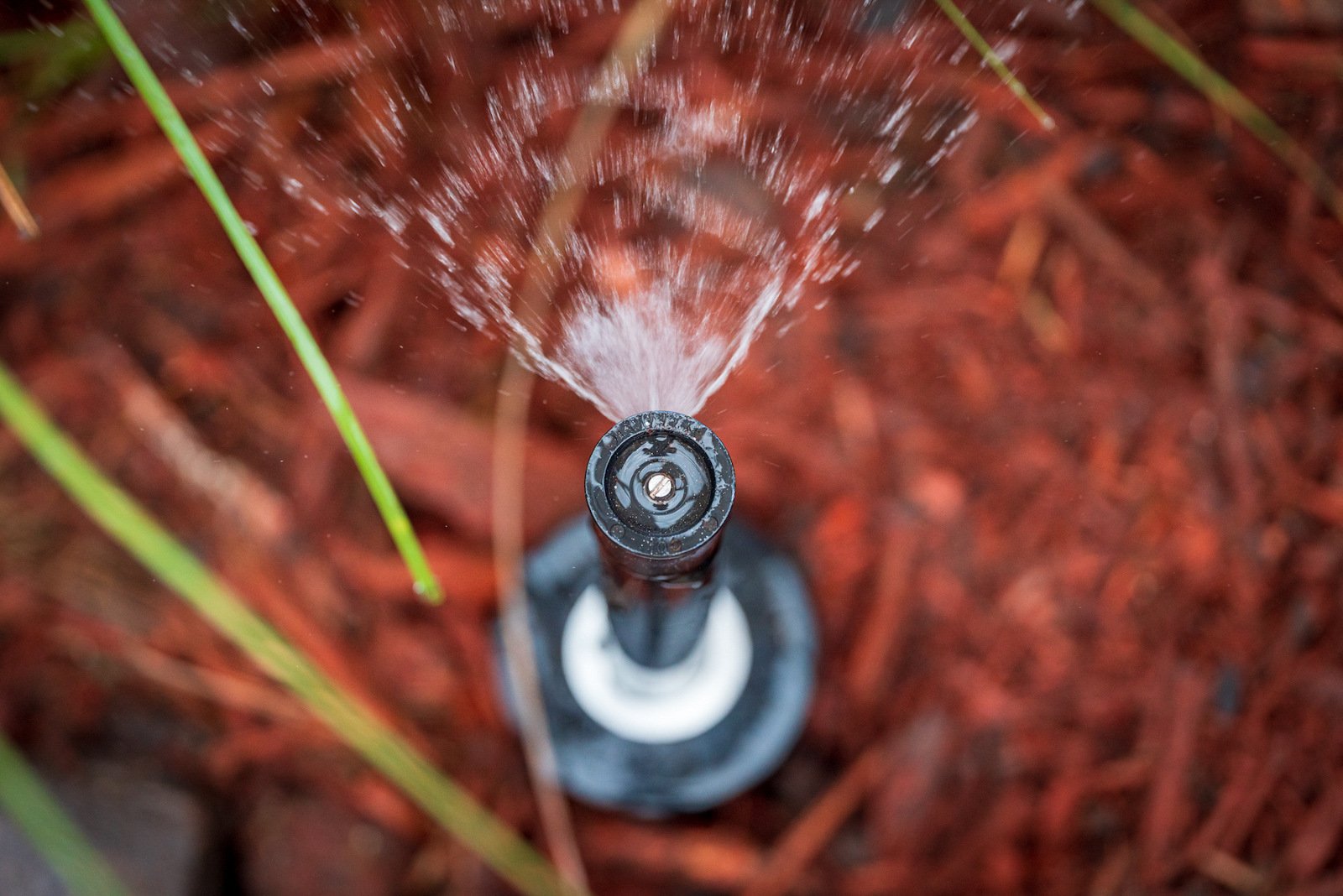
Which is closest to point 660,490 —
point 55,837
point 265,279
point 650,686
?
→ point 265,279

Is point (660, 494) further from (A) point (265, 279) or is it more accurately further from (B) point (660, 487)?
(A) point (265, 279)

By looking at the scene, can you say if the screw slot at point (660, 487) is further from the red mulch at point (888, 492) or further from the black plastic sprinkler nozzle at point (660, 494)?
the red mulch at point (888, 492)

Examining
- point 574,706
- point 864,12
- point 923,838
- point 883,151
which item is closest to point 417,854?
point 574,706

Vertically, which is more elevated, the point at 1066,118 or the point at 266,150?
the point at 266,150

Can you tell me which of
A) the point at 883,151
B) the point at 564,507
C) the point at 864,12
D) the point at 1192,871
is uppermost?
the point at 864,12

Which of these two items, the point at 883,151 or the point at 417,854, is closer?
the point at 417,854

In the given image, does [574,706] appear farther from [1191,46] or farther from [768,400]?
[1191,46]
